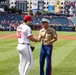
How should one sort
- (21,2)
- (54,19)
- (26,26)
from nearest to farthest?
(26,26) → (54,19) → (21,2)

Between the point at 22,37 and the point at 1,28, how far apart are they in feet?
170

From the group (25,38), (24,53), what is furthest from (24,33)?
(24,53)

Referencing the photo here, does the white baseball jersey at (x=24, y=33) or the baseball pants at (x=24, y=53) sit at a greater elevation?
the white baseball jersey at (x=24, y=33)

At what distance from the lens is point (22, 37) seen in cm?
883

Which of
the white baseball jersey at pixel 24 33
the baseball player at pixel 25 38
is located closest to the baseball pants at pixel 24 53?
the baseball player at pixel 25 38

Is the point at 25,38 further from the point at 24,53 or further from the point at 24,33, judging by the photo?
the point at 24,53

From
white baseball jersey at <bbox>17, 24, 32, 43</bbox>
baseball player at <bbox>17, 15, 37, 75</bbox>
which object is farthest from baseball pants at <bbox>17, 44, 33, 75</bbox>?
white baseball jersey at <bbox>17, 24, 32, 43</bbox>

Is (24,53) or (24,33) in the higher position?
(24,33)

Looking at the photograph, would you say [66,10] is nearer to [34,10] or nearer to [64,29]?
[34,10]

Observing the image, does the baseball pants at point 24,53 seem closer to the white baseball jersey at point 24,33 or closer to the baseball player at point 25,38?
the baseball player at point 25,38

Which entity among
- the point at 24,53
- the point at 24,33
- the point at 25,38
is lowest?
the point at 24,53

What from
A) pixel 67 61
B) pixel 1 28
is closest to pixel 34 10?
pixel 1 28

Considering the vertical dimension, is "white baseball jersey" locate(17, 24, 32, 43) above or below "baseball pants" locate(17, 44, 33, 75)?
above

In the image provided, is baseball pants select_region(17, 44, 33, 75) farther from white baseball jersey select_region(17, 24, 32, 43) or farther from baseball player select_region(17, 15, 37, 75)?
white baseball jersey select_region(17, 24, 32, 43)
